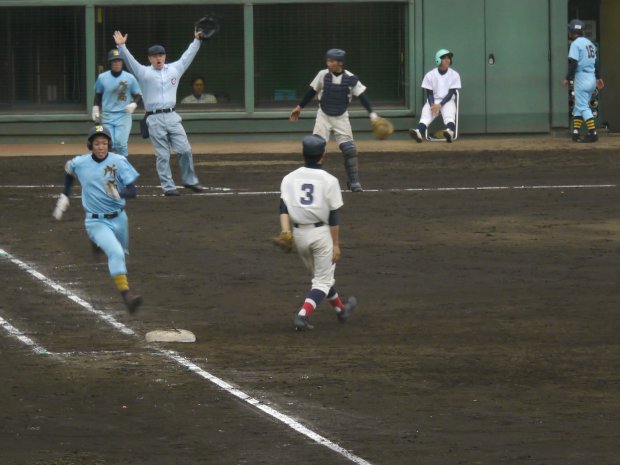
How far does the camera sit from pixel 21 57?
29.4 meters

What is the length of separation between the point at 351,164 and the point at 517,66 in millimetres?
9073

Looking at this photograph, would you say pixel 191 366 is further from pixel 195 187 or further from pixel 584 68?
pixel 584 68

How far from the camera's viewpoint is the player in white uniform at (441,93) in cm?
2836

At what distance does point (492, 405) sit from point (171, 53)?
2010cm

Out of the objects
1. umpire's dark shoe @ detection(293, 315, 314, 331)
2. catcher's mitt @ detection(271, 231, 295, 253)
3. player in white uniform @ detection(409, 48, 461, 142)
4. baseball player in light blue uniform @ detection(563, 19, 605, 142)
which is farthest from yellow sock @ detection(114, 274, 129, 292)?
baseball player in light blue uniform @ detection(563, 19, 605, 142)

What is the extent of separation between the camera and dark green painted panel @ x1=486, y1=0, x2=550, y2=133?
29.6 meters

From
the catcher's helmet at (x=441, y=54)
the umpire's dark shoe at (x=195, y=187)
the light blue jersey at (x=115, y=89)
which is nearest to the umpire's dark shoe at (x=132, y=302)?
the umpire's dark shoe at (x=195, y=187)

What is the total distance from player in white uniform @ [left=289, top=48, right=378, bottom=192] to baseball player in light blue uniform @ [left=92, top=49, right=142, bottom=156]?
249cm

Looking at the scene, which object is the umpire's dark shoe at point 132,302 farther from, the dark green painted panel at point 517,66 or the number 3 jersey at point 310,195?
the dark green painted panel at point 517,66

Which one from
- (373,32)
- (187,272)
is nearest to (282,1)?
(373,32)

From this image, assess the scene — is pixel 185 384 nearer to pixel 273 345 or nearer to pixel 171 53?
pixel 273 345

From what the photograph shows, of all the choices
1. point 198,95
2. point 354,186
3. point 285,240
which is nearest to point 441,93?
point 198,95

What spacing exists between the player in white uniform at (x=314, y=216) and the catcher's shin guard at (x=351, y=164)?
331 inches

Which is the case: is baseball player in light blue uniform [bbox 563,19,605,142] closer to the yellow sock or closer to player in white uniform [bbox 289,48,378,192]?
player in white uniform [bbox 289,48,378,192]
